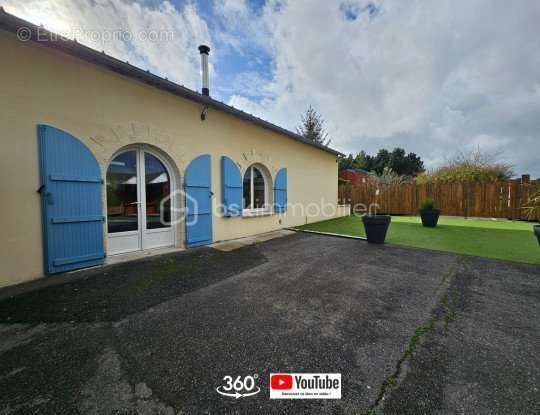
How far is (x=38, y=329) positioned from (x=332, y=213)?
10.4 metres

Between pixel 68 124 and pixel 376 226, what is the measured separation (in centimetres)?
652

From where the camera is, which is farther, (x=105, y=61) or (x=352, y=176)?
(x=352, y=176)

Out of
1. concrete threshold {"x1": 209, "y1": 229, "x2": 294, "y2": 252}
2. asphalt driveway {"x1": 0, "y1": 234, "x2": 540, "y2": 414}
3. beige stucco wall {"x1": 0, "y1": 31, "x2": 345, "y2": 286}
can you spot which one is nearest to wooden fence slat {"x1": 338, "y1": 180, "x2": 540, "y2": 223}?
concrete threshold {"x1": 209, "y1": 229, "x2": 294, "y2": 252}

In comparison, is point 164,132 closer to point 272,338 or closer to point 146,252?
A: point 146,252

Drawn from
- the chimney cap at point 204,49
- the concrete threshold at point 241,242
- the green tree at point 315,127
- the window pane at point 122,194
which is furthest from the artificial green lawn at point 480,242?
the green tree at point 315,127

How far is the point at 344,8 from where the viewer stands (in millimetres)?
6414

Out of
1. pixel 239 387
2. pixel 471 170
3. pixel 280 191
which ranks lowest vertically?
pixel 239 387

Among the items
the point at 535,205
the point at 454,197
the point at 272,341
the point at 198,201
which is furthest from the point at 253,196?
the point at 454,197

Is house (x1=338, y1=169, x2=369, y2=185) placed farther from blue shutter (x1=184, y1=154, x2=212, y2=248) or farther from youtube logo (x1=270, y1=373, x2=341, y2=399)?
youtube logo (x1=270, y1=373, x2=341, y2=399)

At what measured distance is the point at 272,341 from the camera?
182 cm

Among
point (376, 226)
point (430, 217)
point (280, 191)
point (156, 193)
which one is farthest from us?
point (430, 217)

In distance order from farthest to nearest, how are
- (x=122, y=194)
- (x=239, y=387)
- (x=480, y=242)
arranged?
(x=480, y=242)
(x=122, y=194)
(x=239, y=387)

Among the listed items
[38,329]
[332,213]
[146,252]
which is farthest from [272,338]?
[332,213]

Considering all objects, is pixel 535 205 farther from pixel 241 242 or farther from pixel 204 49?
pixel 204 49
